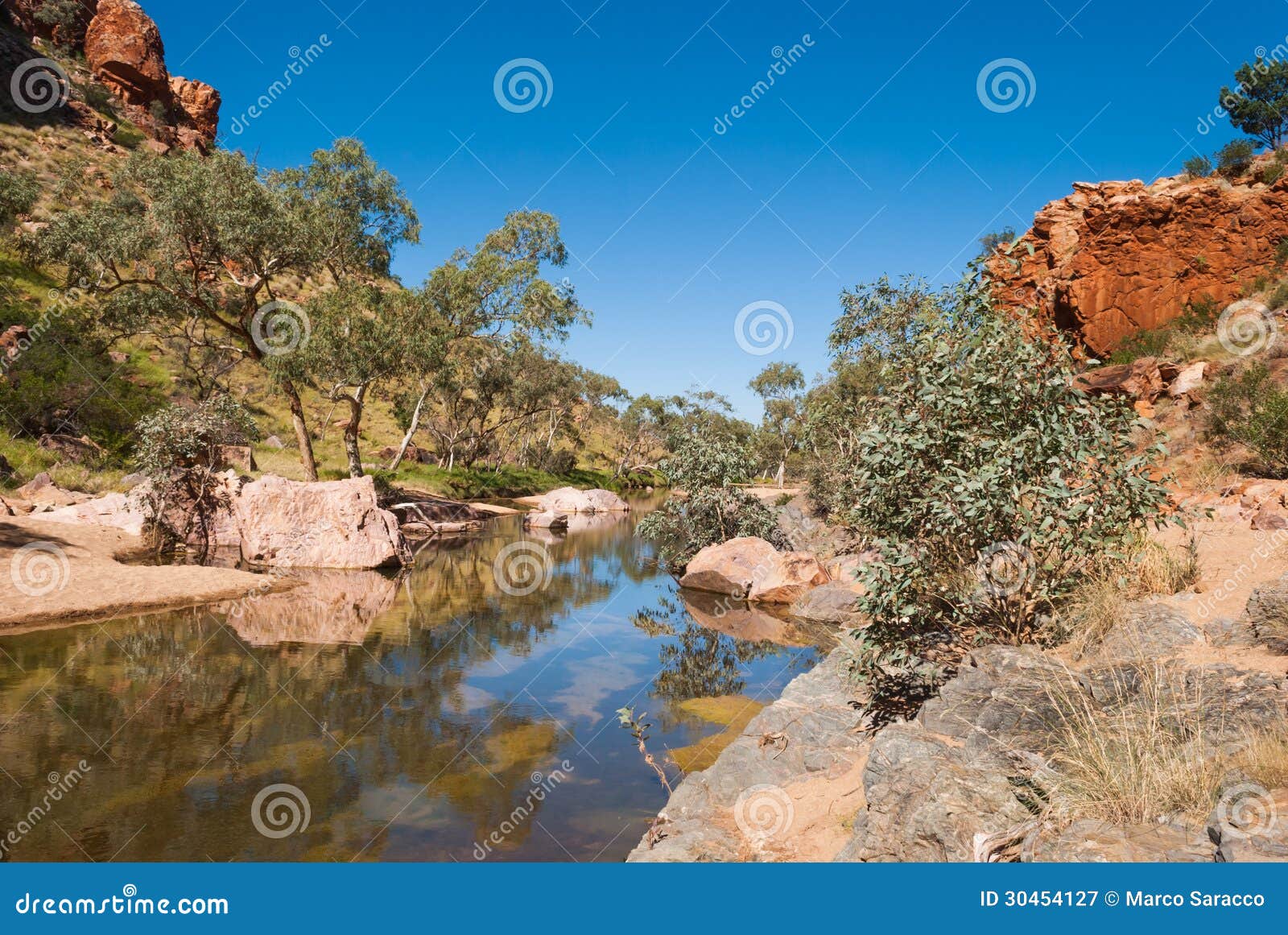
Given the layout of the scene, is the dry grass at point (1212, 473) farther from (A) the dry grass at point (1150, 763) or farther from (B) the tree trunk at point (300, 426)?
(B) the tree trunk at point (300, 426)

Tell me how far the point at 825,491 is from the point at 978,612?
2895 cm

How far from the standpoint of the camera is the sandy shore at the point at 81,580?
14992 millimetres

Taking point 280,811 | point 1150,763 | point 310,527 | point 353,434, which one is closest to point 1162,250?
point 1150,763

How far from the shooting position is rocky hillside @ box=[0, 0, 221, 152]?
67.8 meters

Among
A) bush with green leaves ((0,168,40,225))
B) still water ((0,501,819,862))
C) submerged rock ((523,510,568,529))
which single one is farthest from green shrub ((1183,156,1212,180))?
bush with green leaves ((0,168,40,225))

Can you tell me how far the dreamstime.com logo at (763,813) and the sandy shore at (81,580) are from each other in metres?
15.2

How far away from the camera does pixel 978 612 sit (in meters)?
8.16

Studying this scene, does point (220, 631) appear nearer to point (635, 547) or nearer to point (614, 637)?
point (614, 637)

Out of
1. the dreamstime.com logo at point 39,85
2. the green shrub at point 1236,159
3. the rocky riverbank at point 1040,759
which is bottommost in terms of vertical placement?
the rocky riverbank at point 1040,759

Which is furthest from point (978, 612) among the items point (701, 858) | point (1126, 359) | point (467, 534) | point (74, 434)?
point (74, 434)

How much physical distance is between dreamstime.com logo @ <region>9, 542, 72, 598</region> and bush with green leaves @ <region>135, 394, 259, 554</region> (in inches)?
178

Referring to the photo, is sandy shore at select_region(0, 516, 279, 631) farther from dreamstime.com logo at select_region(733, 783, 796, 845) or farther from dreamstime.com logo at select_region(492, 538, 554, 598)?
dreamstime.com logo at select_region(733, 783, 796, 845)

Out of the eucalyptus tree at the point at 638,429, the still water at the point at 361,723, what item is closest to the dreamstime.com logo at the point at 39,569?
the still water at the point at 361,723

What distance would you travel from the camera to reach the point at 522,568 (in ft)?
84.7
